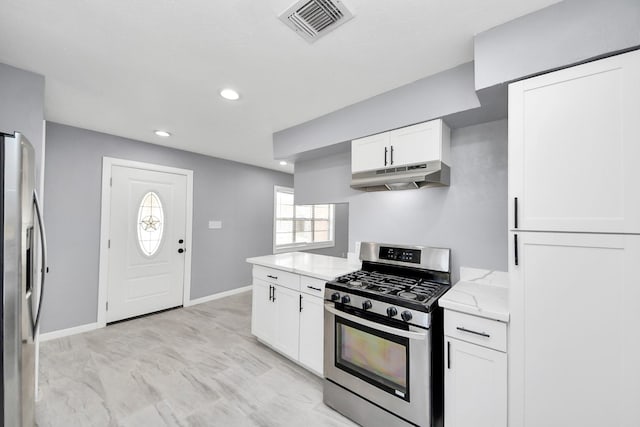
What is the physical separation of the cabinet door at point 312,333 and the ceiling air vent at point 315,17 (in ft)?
6.40

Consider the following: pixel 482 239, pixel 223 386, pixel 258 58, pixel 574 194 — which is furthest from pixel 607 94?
pixel 223 386

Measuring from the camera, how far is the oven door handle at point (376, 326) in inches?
63.4

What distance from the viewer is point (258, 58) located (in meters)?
1.80

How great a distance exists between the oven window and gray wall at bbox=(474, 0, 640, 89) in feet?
5.53

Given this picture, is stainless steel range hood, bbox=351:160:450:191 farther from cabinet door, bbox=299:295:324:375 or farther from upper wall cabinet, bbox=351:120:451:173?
cabinet door, bbox=299:295:324:375

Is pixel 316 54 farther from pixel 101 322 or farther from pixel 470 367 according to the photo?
pixel 101 322

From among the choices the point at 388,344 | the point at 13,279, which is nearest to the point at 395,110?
the point at 388,344

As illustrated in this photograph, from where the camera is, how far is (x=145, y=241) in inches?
150

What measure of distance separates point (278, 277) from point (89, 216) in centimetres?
264

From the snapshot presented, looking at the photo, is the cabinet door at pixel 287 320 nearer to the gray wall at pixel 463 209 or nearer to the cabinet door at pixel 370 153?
the gray wall at pixel 463 209

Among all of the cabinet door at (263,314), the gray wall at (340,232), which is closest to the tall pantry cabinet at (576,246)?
the cabinet door at (263,314)

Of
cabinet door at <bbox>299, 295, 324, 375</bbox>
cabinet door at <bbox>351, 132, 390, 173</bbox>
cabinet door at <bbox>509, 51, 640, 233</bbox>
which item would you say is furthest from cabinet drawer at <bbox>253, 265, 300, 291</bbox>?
cabinet door at <bbox>509, 51, 640, 233</bbox>

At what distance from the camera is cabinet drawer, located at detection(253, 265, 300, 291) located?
8.16 feet

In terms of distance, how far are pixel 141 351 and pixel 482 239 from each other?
11.5 ft
